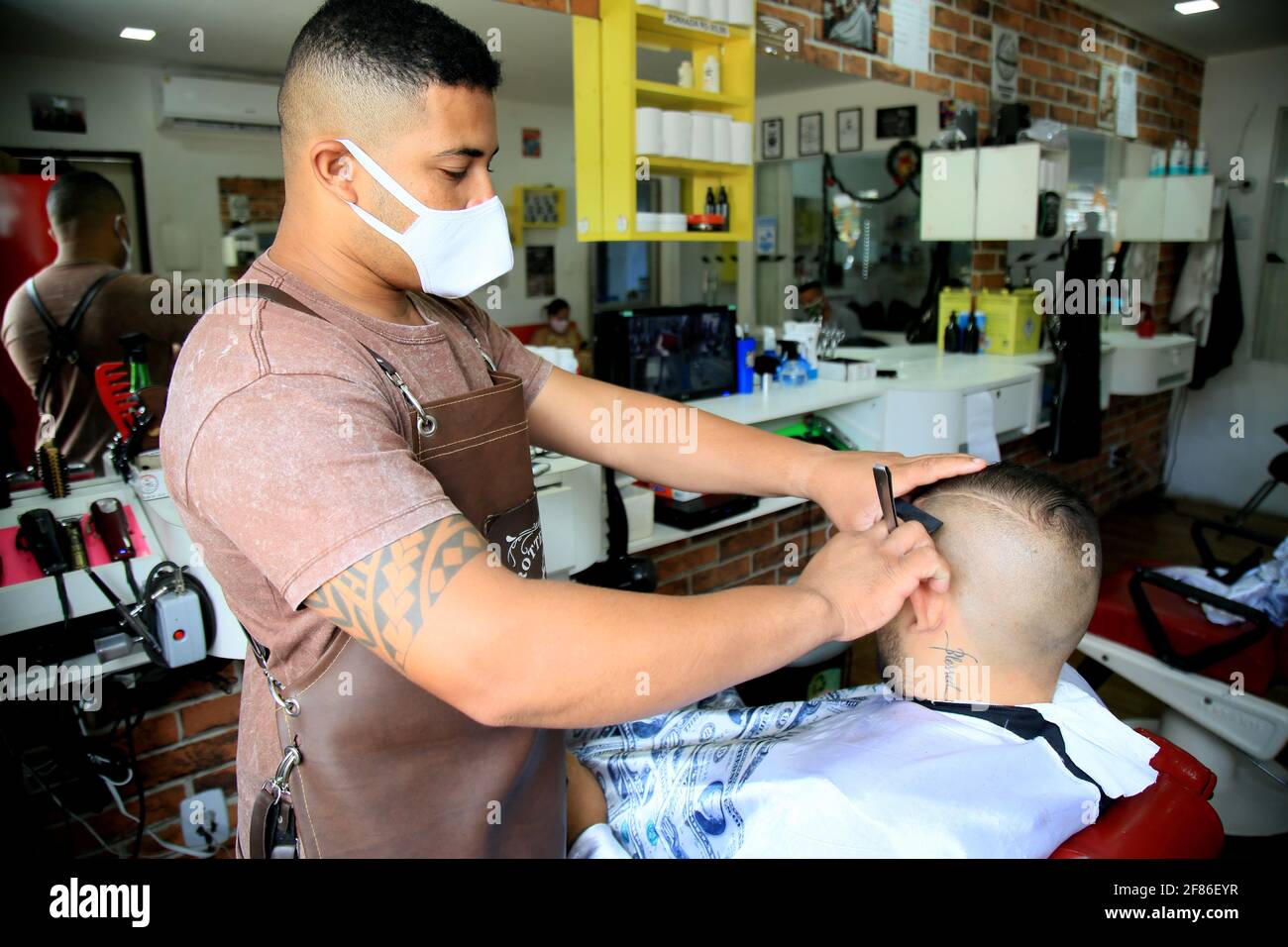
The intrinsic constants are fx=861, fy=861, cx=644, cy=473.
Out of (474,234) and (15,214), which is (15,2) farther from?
(474,234)

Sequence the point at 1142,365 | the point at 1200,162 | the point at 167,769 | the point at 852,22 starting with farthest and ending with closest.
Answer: the point at 1200,162 < the point at 1142,365 < the point at 852,22 < the point at 167,769

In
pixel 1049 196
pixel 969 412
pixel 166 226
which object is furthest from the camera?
pixel 1049 196

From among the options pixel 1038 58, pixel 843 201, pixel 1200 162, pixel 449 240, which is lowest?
pixel 449 240

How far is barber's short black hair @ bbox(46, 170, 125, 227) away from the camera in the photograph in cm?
173

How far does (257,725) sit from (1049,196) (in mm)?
3941

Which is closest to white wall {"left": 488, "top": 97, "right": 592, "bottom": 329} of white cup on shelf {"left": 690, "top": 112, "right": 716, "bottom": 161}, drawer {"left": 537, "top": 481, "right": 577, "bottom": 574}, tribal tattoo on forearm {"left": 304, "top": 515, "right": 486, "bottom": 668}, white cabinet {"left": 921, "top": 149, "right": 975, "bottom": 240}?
white cup on shelf {"left": 690, "top": 112, "right": 716, "bottom": 161}

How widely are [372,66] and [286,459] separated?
0.45 meters

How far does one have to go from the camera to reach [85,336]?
1833mm

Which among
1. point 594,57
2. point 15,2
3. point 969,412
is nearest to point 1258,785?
point 969,412

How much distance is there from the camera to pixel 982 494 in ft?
3.89

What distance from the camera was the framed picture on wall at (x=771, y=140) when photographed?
10.3ft

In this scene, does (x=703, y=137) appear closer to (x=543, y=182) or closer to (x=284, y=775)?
(x=543, y=182)

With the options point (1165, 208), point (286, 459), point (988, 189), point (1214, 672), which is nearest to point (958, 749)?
point (286, 459)

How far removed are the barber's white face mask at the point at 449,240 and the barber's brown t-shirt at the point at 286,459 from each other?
A: 4.4 inches
